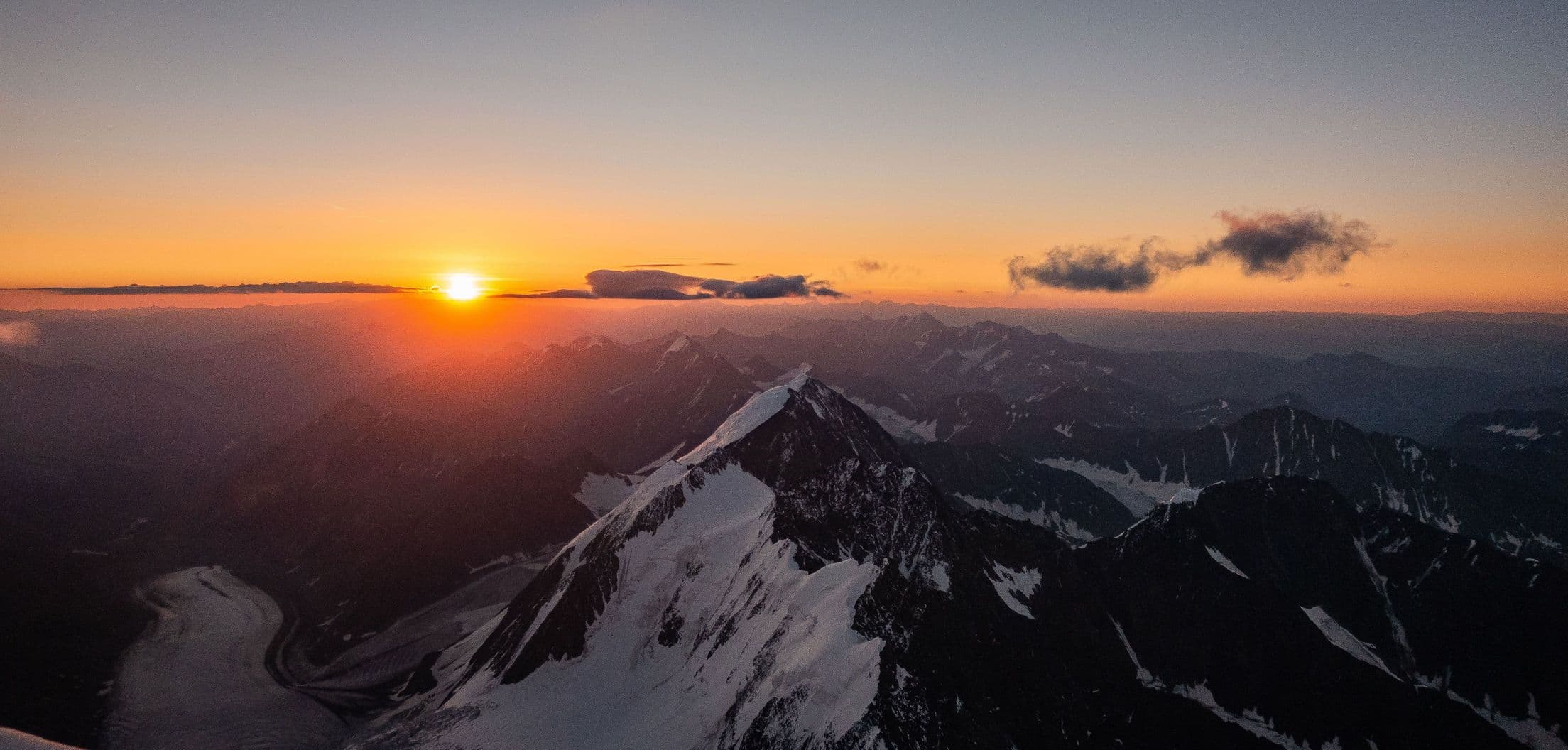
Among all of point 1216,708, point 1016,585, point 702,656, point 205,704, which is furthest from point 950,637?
point 205,704

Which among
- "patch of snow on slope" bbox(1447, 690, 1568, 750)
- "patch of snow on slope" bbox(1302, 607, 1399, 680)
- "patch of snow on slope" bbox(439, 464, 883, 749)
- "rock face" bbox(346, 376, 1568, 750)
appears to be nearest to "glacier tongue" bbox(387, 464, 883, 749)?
"patch of snow on slope" bbox(439, 464, 883, 749)

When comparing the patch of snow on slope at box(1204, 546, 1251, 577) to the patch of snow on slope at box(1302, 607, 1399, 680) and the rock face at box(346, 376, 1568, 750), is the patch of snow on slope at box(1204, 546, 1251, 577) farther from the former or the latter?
the patch of snow on slope at box(1302, 607, 1399, 680)

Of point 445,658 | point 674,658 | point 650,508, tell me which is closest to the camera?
point 674,658

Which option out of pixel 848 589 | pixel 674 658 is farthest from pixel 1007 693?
pixel 674 658

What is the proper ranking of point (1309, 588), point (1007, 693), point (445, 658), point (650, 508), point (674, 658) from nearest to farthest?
1. point (1007, 693)
2. point (674, 658)
3. point (650, 508)
4. point (445, 658)
5. point (1309, 588)

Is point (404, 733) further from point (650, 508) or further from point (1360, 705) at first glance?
point (1360, 705)

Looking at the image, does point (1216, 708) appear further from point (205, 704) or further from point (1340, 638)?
point (205, 704)
